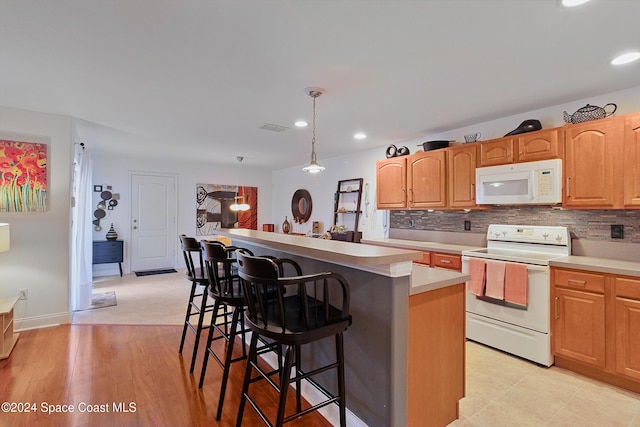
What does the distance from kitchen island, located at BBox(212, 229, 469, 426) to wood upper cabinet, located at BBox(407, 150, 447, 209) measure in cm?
199

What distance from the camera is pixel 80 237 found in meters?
4.00

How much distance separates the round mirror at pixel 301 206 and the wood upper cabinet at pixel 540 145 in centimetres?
408

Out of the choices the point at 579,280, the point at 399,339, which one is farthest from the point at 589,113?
the point at 399,339

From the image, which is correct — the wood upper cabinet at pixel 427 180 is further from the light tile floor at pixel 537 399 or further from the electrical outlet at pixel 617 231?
the light tile floor at pixel 537 399

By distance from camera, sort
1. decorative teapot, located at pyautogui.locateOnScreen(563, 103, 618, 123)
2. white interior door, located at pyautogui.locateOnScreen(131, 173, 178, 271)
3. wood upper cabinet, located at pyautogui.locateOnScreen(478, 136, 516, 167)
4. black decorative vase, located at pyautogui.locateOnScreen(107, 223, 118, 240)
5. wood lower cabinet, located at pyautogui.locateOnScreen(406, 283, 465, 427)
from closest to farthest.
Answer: wood lower cabinet, located at pyautogui.locateOnScreen(406, 283, 465, 427), decorative teapot, located at pyautogui.locateOnScreen(563, 103, 618, 123), wood upper cabinet, located at pyautogui.locateOnScreen(478, 136, 516, 167), black decorative vase, located at pyautogui.locateOnScreen(107, 223, 118, 240), white interior door, located at pyautogui.locateOnScreen(131, 173, 178, 271)

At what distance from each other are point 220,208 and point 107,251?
232cm

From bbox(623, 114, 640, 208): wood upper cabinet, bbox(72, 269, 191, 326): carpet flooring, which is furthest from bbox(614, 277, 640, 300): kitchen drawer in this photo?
bbox(72, 269, 191, 326): carpet flooring

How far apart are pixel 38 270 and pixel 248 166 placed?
14.9 feet

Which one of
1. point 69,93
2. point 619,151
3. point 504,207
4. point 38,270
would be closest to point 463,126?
point 504,207

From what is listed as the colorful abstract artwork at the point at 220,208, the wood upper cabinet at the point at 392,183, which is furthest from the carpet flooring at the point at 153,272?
the wood upper cabinet at the point at 392,183

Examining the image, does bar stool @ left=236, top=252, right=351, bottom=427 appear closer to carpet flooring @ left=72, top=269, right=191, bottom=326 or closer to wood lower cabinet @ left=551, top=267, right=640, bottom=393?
wood lower cabinet @ left=551, top=267, right=640, bottom=393

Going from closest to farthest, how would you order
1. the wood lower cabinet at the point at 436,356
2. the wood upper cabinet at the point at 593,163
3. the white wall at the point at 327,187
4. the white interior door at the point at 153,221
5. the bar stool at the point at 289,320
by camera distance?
1. the bar stool at the point at 289,320
2. the wood lower cabinet at the point at 436,356
3. the wood upper cabinet at the point at 593,163
4. the white wall at the point at 327,187
5. the white interior door at the point at 153,221

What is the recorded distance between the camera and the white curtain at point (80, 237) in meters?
3.80

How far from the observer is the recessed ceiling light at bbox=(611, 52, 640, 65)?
207 centimetres
